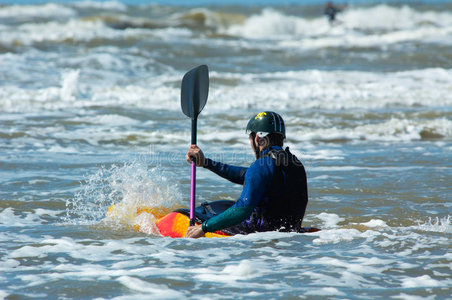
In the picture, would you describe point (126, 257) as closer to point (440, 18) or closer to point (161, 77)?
point (161, 77)

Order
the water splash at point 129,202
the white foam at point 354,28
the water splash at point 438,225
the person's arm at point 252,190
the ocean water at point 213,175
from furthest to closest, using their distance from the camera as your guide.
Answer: the white foam at point 354,28 → the water splash at point 129,202 → the water splash at point 438,225 → the person's arm at point 252,190 → the ocean water at point 213,175

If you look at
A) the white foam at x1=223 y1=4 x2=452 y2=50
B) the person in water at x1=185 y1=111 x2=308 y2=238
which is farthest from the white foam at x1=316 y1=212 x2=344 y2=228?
the white foam at x1=223 y1=4 x2=452 y2=50

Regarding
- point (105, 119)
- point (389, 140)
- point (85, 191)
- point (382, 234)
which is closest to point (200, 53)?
point (105, 119)

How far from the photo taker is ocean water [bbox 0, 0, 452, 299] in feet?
11.7

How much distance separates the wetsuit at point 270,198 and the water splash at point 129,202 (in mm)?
821

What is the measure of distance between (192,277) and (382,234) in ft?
5.03

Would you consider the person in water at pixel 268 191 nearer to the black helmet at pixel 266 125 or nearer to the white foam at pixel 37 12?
the black helmet at pixel 266 125

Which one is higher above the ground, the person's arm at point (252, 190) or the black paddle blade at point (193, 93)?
the black paddle blade at point (193, 93)

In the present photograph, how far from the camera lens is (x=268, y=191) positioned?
3975 millimetres

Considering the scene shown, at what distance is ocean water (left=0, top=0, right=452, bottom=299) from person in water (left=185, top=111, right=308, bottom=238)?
12 centimetres

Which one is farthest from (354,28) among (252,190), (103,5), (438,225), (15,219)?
(252,190)

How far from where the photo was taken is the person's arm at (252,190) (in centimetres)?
392

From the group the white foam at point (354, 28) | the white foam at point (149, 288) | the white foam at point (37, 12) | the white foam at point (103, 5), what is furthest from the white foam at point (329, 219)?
Answer: the white foam at point (103, 5)

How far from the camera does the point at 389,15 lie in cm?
3459
